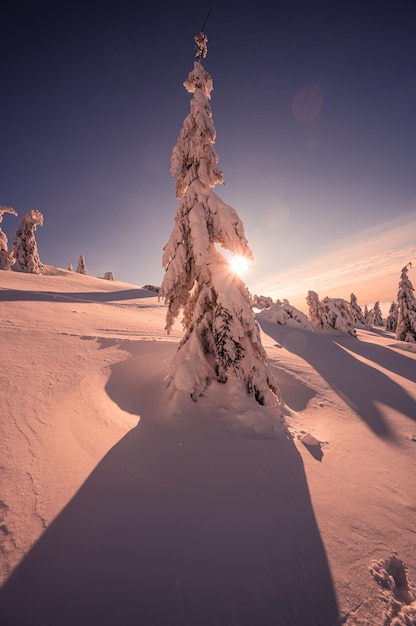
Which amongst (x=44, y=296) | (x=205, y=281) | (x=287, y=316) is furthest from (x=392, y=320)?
(x=44, y=296)

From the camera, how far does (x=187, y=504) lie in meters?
3.17

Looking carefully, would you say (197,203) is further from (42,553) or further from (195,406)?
(42,553)

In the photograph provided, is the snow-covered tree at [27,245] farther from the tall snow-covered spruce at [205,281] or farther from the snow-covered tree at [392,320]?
the snow-covered tree at [392,320]

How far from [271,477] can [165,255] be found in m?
5.61

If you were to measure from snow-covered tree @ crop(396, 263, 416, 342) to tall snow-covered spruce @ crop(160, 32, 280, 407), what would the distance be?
26259 millimetres

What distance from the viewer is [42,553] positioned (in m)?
2.32

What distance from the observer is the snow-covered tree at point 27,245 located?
947 inches

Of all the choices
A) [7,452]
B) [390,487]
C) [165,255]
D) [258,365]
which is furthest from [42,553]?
[165,255]

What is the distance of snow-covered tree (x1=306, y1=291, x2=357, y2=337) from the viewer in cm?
2275

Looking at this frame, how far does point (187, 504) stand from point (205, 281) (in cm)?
470

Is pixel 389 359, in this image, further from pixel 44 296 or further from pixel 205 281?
pixel 44 296

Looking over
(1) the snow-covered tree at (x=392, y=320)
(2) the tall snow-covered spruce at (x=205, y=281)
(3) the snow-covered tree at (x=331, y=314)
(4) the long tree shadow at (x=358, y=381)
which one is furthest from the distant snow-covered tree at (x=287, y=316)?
(1) the snow-covered tree at (x=392, y=320)

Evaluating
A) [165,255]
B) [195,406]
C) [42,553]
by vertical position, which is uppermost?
[165,255]

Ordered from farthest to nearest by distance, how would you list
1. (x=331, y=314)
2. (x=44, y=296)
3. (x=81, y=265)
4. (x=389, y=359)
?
(x=81, y=265)
(x=331, y=314)
(x=44, y=296)
(x=389, y=359)
